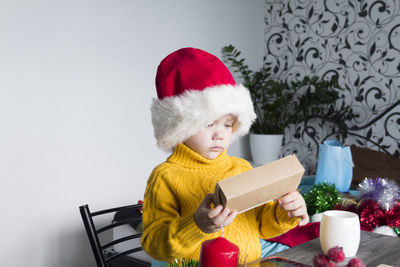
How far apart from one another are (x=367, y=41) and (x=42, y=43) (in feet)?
7.23

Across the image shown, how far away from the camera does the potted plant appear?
2809 mm

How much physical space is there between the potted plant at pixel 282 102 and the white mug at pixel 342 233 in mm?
2200

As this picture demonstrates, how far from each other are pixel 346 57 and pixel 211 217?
8.44ft

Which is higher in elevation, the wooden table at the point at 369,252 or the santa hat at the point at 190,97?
→ the santa hat at the point at 190,97

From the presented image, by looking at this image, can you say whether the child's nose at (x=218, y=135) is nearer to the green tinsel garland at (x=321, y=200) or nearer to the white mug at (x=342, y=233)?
the white mug at (x=342, y=233)

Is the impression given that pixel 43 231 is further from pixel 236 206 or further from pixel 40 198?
pixel 236 206

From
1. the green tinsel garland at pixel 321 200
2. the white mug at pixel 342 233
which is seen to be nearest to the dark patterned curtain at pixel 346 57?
the green tinsel garland at pixel 321 200

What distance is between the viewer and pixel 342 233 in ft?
2.27

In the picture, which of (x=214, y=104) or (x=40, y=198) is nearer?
(x=214, y=104)

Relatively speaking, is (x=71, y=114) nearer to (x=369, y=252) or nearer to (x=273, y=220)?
(x=273, y=220)

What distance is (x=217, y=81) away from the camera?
862 mm

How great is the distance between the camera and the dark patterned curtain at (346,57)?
8.51 ft

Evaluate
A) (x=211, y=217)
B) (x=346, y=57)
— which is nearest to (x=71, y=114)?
(x=211, y=217)

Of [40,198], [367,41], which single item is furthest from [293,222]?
[367,41]
